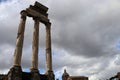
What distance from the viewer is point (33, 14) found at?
30312 mm

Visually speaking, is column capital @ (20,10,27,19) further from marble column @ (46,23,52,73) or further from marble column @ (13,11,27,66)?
marble column @ (46,23,52,73)

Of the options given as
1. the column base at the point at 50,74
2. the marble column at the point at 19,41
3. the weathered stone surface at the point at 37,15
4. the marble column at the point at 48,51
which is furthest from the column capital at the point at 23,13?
the column base at the point at 50,74

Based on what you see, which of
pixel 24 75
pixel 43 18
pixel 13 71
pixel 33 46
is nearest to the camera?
pixel 13 71

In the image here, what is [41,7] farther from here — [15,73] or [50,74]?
[15,73]

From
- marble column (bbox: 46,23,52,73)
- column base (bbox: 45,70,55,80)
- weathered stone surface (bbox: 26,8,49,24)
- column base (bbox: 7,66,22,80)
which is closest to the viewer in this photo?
column base (bbox: 7,66,22,80)

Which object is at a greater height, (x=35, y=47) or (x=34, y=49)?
(x=35, y=47)

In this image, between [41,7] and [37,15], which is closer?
[37,15]

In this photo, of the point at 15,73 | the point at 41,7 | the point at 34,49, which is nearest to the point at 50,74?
the point at 34,49

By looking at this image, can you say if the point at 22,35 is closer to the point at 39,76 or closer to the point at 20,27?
the point at 20,27

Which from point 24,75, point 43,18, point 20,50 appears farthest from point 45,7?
point 24,75

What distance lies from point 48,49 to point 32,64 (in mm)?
3672

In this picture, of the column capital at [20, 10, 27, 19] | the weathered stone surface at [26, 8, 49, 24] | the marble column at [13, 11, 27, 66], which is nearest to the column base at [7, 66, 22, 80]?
the marble column at [13, 11, 27, 66]

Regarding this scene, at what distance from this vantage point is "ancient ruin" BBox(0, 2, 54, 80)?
1007 inches

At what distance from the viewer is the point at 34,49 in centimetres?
2842
